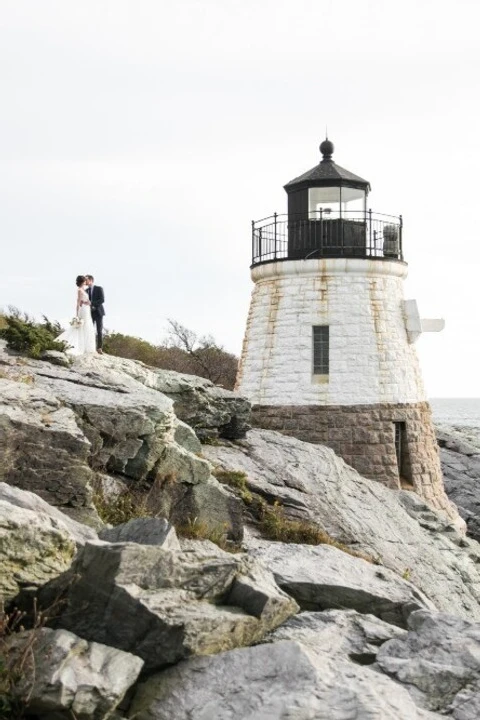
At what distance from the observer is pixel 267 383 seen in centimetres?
2398

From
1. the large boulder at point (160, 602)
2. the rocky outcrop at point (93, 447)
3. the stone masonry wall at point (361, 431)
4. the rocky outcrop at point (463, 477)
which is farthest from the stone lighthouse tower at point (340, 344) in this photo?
the large boulder at point (160, 602)

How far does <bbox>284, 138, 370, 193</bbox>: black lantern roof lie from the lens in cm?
2448

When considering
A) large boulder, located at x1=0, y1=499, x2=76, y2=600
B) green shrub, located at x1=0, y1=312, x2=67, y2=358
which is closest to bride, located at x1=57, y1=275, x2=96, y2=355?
green shrub, located at x1=0, y1=312, x2=67, y2=358

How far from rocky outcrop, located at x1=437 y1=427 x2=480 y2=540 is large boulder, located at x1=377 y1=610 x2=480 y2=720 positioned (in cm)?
2357

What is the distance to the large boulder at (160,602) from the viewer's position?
640 centimetres

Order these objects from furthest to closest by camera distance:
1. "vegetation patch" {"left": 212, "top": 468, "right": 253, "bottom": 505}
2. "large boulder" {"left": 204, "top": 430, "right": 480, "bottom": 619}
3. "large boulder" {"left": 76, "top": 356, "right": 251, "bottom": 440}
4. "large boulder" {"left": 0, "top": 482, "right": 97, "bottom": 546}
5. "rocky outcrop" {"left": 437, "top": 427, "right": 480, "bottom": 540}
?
"rocky outcrop" {"left": 437, "top": 427, "right": 480, "bottom": 540} < "large boulder" {"left": 76, "top": 356, "right": 251, "bottom": 440} < "large boulder" {"left": 204, "top": 430, "right": 480, "bottom": 619} < "vegetation patch" {"left": 212, "top": 468, "right": 253, "bottom": 505} < "large boulder" {"left": 0, "top": 482, "right": 97, "bottom": 546}

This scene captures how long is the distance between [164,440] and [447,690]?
620 centimetres

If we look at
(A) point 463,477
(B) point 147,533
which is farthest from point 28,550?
(A) point 463,477

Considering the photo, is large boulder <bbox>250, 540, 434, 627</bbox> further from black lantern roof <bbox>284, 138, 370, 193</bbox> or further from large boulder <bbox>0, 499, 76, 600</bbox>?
black lantern roof <bbox>284, 138, 370, 193</bbox>

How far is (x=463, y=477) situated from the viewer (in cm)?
3547

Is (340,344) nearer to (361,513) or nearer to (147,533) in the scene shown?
(361,513)

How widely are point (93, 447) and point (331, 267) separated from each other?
13.6m

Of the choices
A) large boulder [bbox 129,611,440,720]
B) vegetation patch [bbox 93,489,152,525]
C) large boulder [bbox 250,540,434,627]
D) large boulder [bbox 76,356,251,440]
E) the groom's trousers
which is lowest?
large boulder [bbox 129,611,440,720]

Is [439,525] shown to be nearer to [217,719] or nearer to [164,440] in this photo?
[164,440]
